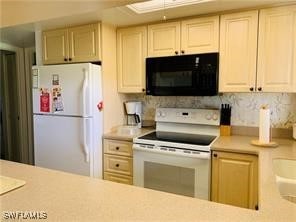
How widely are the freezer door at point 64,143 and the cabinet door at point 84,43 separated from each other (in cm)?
70

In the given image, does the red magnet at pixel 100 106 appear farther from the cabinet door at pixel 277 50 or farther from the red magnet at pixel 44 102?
the cabinet door at pixel 277 50

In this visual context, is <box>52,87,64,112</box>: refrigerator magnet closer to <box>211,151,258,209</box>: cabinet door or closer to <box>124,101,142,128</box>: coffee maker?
<box>124,101,142,128</box>: coffee maker

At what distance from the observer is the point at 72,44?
8.85 ft

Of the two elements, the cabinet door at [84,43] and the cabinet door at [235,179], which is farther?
the cabinet door at [84,43]

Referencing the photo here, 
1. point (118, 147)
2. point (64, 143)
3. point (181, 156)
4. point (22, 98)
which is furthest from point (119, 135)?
point (22, 98)

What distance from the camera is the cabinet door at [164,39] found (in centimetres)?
248

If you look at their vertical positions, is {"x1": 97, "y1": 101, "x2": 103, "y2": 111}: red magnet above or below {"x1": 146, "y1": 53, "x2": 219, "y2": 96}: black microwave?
below

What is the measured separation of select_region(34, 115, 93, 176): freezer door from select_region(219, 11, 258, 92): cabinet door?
1438mm

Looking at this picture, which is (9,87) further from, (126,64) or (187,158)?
(187,158)

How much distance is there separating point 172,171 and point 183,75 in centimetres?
96

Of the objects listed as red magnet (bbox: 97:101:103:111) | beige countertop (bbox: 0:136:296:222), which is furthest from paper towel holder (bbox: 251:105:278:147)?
red magnet (bbox: 97:101:103:111)

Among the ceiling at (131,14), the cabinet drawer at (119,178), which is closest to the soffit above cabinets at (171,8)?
the ceiling at (131,14)

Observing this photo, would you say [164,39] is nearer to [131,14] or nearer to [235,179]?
[131,14]

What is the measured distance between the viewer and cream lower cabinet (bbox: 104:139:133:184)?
249cm
